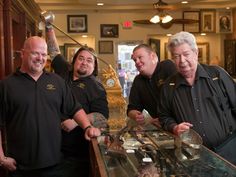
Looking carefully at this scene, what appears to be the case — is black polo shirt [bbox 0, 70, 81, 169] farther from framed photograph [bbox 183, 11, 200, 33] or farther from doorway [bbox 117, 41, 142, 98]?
framed photograph [bbox 183, 11, 200, 33]

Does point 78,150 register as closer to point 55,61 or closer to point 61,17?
point 55,61

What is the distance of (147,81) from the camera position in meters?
2.97

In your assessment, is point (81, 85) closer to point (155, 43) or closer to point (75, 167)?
point (75, 167)

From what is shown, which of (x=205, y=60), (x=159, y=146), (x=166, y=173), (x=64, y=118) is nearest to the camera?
(x=166, y=173)

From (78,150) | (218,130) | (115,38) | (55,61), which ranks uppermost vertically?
(115,38)

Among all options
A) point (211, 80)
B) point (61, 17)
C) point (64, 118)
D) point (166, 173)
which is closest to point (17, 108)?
point (64, 118)

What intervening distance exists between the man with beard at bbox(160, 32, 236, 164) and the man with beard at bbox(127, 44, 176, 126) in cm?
45

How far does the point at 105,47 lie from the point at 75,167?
6.48 m

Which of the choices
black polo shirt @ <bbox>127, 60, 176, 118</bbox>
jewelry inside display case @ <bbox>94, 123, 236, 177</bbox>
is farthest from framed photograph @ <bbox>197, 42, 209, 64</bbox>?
jewelry inside display case @ <bbox>94, 123, 236, 177</bbox>

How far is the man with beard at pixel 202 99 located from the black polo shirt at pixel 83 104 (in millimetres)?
604

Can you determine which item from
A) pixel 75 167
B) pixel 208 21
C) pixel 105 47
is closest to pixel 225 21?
pixel 208 21

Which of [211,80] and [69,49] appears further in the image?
[69,49]

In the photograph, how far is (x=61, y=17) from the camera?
8.66 m

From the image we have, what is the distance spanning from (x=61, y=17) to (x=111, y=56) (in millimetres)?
1519
